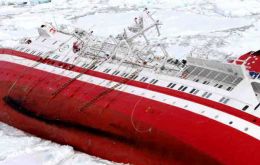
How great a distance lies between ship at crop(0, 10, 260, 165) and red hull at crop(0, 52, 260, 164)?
39 mm

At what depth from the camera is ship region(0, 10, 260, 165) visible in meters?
16.4

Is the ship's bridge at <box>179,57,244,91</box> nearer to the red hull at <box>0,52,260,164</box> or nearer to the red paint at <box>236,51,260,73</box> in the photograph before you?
the red paint at <box>236,51,260,73</box>

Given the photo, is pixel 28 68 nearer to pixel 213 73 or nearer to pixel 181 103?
pixel 181 103

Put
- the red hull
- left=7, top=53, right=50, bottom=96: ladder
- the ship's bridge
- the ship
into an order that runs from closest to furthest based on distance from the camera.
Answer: the red hull, the ship, the ship's bridge, left=7, top=53, right=50, bottom=96: ladder

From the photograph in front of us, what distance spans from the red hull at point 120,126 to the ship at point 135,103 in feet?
0.13

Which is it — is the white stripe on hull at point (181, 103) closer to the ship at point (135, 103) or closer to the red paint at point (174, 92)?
the ship at point (135, 103)

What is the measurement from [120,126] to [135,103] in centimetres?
132

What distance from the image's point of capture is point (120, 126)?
18.9 m

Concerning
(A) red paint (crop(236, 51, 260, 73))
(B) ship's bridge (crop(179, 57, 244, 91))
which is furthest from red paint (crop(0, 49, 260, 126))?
(B) ship's bridge (crop(179, 57, 244, 91))

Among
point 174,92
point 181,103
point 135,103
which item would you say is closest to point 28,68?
point 135,103

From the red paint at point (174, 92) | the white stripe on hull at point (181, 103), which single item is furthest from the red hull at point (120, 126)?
the red paint at point (174, 92)

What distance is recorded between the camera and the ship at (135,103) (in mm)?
16406

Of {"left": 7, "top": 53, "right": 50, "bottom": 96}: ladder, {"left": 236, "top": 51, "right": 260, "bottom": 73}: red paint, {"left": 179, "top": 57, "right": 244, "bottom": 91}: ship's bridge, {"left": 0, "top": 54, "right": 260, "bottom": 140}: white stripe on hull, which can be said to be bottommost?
{"left": 7, "top": 53, "right": 50, "bottom": 96}: ladder

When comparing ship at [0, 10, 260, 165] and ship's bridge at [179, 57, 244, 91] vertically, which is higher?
ship's bridge at [179, 57, 244, 91]
